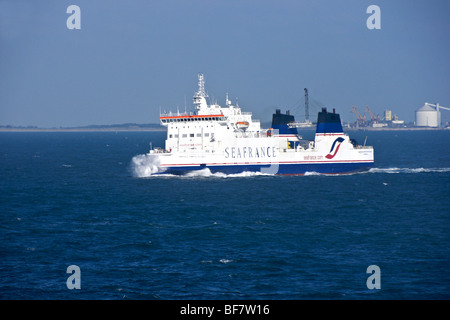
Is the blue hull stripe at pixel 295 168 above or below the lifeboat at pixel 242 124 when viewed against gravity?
below

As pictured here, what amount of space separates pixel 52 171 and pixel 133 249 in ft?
157

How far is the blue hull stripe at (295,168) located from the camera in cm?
5972

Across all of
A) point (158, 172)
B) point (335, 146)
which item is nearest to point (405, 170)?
point (335, 146)

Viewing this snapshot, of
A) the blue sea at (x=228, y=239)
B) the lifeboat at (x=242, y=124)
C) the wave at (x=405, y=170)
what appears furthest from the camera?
the wave at (x=405, y=170)

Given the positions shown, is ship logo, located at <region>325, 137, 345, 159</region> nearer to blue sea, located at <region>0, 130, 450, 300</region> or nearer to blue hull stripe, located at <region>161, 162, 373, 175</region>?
blue hull stripe, located at <region>161, 162, 373, 175</region>

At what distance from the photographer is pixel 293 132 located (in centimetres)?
6662

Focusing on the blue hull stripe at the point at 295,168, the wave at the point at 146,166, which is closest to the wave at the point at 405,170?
the blue hull stripe at the point at 295,168

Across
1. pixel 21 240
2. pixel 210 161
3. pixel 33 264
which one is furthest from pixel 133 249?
pixel 210 161

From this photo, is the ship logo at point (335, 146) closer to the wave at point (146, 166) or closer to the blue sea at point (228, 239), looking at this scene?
the blue sea at point (228, 239)

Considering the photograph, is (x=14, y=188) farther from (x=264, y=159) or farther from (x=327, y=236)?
(x=327, y=236)

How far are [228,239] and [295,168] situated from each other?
2988 cm

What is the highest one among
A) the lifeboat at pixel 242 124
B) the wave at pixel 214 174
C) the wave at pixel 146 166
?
the lifeboat at pixel 242 124

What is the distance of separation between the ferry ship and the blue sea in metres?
3.21

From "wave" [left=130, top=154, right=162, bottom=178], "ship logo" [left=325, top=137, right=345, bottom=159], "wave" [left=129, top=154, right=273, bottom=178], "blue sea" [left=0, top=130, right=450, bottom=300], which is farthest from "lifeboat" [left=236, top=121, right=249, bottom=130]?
"wave" [left=130, top=154, right=162, bottom=178]
